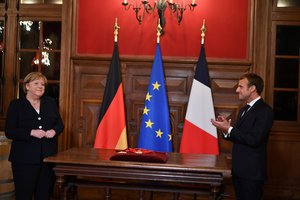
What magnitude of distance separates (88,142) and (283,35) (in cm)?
245

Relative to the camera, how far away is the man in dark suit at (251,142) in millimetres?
2977

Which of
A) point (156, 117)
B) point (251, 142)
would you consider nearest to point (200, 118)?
point (156, 117)

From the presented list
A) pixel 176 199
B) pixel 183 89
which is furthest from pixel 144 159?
pixel 183 89

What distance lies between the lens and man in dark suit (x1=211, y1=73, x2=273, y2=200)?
117 inches

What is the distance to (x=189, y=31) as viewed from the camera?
15.2 feet

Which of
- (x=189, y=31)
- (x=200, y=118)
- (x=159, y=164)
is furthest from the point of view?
(x=189, y=31)

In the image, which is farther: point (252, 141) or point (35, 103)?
point (35, 103)

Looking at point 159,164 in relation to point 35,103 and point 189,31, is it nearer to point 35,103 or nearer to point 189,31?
point 35,103

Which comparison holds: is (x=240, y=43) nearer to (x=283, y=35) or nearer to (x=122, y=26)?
(x=283, y=35)

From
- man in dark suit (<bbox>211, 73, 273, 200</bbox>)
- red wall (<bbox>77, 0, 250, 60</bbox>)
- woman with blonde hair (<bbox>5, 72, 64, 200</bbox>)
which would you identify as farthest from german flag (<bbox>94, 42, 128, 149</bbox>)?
man in dark suit (<bbox>211, 73, 273, 200</bbox>)

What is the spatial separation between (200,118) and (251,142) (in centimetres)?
152

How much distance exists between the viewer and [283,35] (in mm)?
4676

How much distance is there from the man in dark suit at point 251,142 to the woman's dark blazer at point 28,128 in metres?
1.31

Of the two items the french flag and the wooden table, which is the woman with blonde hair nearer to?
the wooden table
